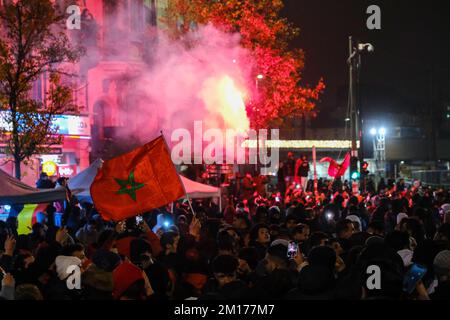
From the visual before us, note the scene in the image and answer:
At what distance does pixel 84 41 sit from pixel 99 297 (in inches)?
883

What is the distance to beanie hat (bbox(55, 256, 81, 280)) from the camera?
22.2ft

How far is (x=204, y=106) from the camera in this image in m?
31.3

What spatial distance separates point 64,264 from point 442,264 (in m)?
3.48

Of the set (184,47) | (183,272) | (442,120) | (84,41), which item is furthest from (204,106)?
(442,120)

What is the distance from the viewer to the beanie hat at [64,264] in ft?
22.2

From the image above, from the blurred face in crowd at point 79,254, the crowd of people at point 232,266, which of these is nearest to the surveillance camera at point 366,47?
the crowd of people at point 232,266

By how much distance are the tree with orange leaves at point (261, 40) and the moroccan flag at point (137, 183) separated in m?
23.2

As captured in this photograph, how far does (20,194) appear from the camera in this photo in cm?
1159

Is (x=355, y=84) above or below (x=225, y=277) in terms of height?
above

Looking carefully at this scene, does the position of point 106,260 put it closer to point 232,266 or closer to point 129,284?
point 129,284

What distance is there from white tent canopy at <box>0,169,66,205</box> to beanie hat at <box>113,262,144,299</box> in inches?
227

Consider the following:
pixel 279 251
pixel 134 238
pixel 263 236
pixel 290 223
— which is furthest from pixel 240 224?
pixel 279 251

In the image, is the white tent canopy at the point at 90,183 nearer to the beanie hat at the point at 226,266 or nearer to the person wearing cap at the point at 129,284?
the person wearing cap at the point at 129,284
